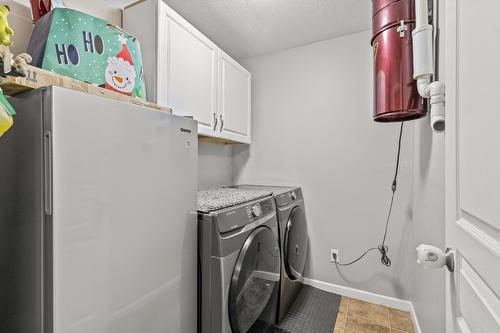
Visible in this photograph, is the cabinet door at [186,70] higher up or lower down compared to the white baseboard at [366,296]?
higher up

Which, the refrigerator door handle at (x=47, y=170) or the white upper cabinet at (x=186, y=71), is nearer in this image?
the refrigerator door handle at (x=47, y=170)

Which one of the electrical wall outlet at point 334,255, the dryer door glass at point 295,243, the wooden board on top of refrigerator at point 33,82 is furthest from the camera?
the electrical wall outlet at point 334,255

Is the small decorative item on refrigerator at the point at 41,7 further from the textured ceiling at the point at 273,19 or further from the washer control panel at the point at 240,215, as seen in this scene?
the washer control panel at the point at 240,215

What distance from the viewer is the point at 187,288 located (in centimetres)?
107

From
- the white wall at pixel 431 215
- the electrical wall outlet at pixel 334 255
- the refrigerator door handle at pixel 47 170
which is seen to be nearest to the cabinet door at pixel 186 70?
the refrigerator door handle at pixel 47 170

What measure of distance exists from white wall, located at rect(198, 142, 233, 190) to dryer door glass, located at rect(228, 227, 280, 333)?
3.42 feet

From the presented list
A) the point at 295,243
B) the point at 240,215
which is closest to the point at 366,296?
the point at 295,243

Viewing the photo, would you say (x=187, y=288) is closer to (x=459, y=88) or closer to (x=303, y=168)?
(x=459, y=88)

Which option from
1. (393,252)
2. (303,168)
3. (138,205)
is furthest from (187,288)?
(393,252)

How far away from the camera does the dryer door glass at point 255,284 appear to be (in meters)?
1.14

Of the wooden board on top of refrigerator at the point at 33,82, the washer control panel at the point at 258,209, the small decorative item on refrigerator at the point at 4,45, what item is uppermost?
the small decorative item on refrigerator at the point at 4,45

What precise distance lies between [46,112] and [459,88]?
1160mm

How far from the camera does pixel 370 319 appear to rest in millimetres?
1801

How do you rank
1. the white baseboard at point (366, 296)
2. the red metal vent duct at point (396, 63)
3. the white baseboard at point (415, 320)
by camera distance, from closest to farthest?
the red metal vent duct at point (396, 63) → the white baseboard at point (415, 320) → the white baseboard at point (366, 296)
